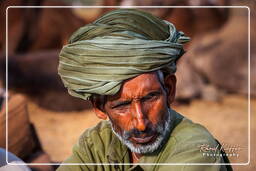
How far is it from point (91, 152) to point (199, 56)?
298cm

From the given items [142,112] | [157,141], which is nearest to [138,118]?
[142,112]

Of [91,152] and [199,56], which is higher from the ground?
[91,152]

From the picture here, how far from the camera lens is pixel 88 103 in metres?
4.50

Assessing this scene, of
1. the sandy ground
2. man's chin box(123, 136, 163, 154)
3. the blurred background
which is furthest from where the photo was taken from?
the blurred background

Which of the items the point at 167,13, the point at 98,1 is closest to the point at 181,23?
the point at 167,13

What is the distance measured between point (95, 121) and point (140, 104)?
176 centimetres

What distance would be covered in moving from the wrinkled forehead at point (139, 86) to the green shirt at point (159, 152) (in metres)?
0.18

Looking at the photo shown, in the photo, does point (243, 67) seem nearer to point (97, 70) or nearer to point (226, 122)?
point (226, 122)

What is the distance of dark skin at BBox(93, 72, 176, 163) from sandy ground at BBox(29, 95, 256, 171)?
127 centimetres

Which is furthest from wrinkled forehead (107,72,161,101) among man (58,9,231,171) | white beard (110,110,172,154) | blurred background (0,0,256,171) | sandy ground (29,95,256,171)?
blurred background (0,0,256,171)

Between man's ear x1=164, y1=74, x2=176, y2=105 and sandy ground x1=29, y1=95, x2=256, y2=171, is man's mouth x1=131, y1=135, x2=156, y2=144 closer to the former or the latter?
man's ear x1=164, y1=74, x2=176, y2=105

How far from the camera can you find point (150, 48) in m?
2.12

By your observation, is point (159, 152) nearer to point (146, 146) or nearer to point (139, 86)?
point (146, 146)

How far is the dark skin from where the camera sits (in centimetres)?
210
